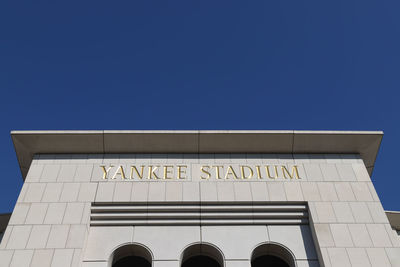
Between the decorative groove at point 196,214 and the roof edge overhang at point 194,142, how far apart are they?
260 cm

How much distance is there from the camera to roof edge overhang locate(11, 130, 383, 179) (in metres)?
16.9

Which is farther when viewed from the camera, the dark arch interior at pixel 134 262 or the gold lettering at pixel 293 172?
the dark arch interior at pixel 134 262

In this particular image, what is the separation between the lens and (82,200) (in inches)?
609

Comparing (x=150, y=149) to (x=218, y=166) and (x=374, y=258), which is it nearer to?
(x=218, y=166)

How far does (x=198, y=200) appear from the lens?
15.6 m

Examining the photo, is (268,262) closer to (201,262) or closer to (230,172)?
(201,262)

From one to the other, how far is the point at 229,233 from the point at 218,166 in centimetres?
286

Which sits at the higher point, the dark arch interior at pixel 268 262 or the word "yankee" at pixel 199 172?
the word "yankee" at pixel 199 172

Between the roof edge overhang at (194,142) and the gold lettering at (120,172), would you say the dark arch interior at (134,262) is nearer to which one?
the gold lettering at (120,172)

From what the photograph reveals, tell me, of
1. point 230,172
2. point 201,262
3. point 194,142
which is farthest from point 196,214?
point 201,262

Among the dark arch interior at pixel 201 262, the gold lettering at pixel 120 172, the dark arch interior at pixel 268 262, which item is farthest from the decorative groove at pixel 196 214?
Answer: the dark arch interior at pixel 201 262

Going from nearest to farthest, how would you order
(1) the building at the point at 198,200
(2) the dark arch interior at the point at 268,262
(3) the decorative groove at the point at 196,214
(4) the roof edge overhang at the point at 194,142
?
1. (1) the building at the point at 198,200
2. (3) the decorative groove at the point at 196,214
3. (4) the roof edge overhang at the point at 194,142
4. (2) the dark arch interior at the point at 268,262

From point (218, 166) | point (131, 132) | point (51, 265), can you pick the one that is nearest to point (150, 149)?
point (131, 132)

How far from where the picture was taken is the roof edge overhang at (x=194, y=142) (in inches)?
666
